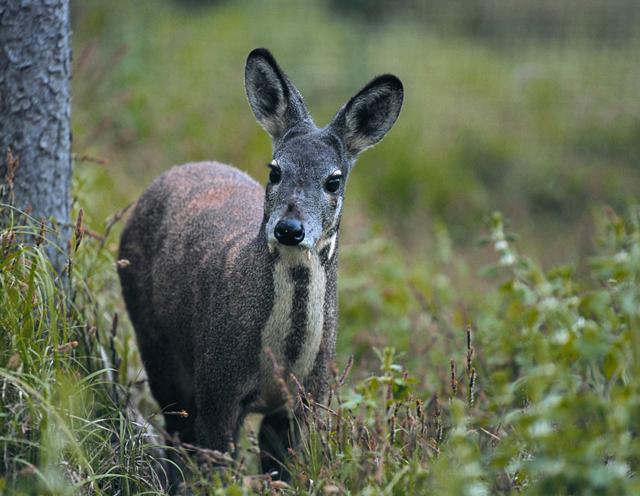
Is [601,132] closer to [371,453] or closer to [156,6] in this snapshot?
[156,6]

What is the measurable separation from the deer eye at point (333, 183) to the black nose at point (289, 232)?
0.43m

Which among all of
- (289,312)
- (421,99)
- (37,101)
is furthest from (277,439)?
(421,99)

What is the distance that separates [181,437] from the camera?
5043mm

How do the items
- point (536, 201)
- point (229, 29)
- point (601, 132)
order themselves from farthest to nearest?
1. point (229, 29)
2. point (601, 132)
3. point (536, 201)

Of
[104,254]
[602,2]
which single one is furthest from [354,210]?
[602,2]

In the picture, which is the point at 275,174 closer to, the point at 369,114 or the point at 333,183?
the point at 333,183

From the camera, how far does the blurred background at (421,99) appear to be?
28.8 ft

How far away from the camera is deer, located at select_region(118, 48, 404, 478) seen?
13.4 ft

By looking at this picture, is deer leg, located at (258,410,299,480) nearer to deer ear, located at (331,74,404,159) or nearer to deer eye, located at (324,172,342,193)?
deer eye, located at (324,172,342,193)

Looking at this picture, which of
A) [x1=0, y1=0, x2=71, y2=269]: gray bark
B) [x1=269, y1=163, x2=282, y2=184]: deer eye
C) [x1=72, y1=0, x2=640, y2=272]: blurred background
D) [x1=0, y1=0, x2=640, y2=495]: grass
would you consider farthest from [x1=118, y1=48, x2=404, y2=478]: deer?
[x1=72, y1=0, x2=640, y2=272]: blurred background

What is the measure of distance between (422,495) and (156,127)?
6189 millimetres

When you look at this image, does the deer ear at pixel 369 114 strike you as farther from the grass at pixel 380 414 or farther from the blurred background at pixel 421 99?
the blurred background at pixel 421 99

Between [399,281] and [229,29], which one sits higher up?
[229,29]

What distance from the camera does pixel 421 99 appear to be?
12.2 m
